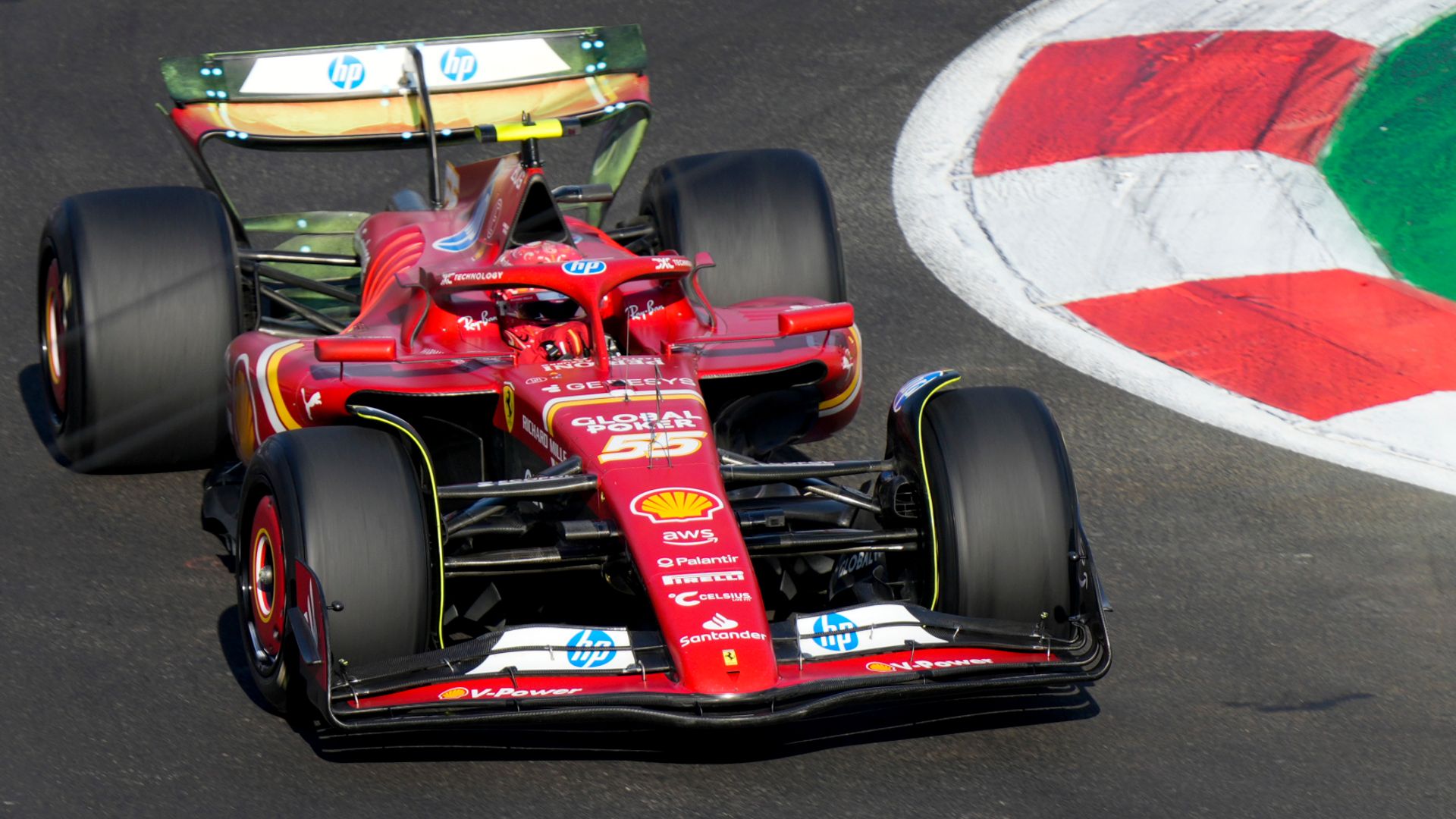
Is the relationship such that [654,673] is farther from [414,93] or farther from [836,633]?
[414,93]

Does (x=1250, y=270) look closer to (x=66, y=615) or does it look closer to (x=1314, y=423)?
(x=1314, y=423)

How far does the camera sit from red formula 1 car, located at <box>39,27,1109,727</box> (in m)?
4.74

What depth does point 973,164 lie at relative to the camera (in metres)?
9.61

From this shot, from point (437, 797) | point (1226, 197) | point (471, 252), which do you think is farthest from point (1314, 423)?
point (437, 797)

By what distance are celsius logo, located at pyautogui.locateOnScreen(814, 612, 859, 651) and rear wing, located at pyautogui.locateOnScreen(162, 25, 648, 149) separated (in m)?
3.40

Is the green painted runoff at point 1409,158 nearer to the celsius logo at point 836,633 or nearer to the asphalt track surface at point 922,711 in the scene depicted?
the asphalt track surface at point 922,711

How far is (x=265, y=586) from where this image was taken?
5.13 meters

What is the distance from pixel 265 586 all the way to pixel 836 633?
1486 millimetres

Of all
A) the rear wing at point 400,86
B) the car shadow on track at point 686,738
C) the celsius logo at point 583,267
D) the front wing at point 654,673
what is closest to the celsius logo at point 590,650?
the front wing at point 654,673

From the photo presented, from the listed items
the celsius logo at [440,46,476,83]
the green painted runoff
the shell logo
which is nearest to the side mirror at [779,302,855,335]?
the shell logo

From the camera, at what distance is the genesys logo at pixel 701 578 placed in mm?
4809

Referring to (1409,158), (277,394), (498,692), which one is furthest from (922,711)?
(1409,158)

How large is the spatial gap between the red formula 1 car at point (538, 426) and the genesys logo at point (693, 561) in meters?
0.01

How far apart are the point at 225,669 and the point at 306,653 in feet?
2.92
